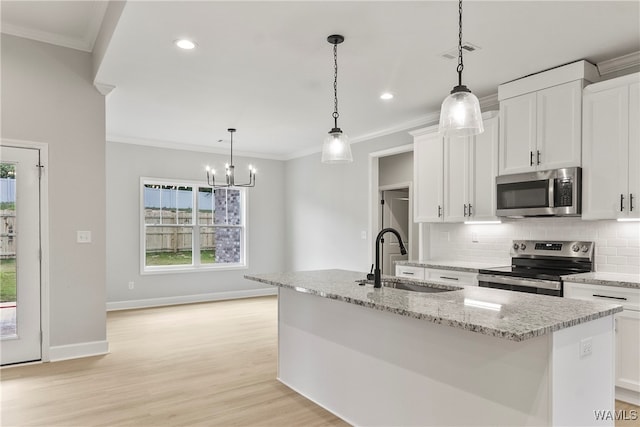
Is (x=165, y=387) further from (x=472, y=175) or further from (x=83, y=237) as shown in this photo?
(x=472, y=175)

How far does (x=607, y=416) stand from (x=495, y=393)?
1.94ft

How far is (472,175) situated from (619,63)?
1537 mm

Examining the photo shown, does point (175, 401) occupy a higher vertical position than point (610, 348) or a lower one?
lower

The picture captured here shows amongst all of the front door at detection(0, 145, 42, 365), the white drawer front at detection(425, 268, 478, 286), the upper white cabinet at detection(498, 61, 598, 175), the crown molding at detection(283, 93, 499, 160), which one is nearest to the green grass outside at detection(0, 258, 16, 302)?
the front door at detection(0, 145, 42, 365)

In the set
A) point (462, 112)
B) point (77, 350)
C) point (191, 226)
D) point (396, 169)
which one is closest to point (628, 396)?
point (462, 112)

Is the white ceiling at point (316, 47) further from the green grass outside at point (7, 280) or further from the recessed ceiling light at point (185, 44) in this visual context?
the green grass outside at point (7, 280)

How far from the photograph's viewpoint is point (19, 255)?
381cm

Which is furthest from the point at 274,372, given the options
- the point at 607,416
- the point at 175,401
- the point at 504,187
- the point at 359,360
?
the point at 504,187

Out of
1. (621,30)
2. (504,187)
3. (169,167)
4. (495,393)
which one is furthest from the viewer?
(169,167)

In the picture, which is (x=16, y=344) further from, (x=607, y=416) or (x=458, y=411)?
(x=607, y=416)

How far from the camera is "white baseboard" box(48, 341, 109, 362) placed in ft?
13.0

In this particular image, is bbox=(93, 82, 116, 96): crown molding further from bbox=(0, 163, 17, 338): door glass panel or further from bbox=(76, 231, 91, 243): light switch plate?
bbox=(76, 231, 91, 243): light switch plate

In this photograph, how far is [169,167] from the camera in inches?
278

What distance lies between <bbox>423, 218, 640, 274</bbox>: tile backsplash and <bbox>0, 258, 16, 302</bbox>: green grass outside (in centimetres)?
436
